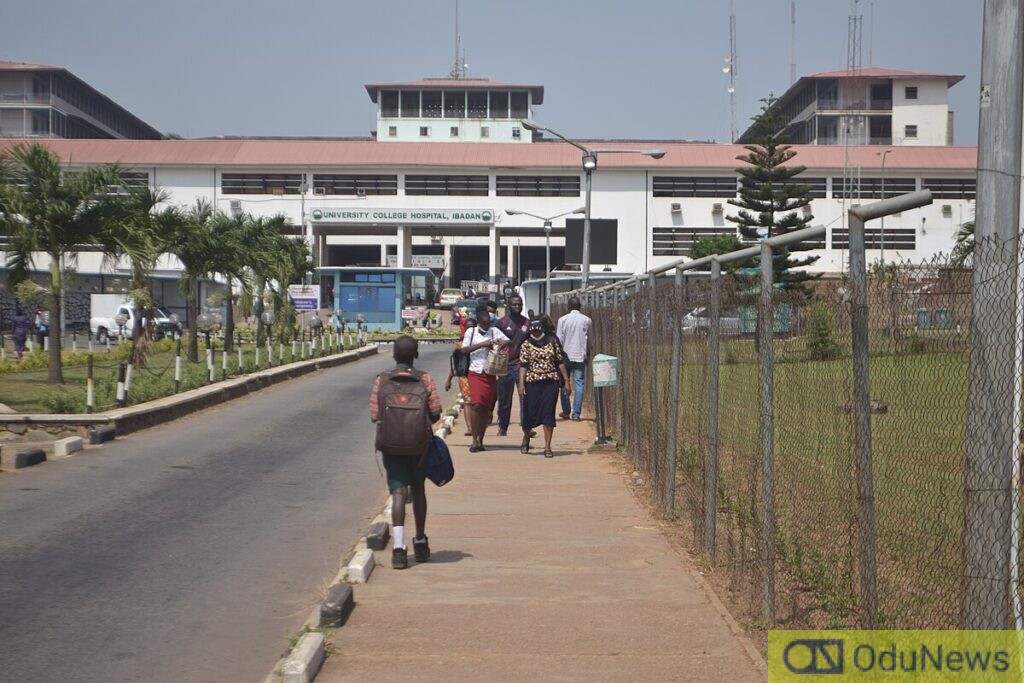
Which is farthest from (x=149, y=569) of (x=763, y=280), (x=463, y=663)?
(x=763, y=280)

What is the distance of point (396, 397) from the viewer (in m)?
8.77

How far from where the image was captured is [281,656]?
689 cm

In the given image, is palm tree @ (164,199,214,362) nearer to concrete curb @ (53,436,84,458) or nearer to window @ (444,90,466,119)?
concrete curb @ (53,436,84,458)

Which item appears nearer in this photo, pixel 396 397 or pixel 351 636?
pixel 351 636

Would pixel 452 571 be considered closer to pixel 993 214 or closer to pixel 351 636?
pixel 351 636

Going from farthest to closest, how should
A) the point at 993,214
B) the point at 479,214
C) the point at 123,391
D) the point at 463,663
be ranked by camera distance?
the point at 479,214 → the point at 123,391 → the point at 463,663 → the point at 993,214

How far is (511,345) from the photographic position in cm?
1652

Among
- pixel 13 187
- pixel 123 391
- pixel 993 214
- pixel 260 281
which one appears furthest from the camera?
pixel 260 281

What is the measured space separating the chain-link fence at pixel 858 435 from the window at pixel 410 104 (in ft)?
303

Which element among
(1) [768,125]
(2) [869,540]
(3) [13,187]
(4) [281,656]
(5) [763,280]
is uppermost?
(1) [768,125]

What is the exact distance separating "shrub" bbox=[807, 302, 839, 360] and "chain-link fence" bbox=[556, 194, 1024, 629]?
16 millimetres

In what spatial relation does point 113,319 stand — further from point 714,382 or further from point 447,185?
point 714,382

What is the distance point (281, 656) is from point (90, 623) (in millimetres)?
1334

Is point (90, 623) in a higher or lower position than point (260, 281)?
lower
